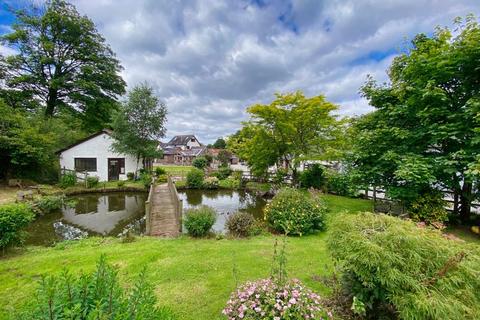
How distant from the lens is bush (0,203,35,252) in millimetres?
5945

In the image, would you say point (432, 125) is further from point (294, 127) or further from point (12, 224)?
point (12, 224)

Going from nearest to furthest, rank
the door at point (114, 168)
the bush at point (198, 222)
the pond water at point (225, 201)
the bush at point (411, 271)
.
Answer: the bush at point (411, 271)
the bush at point (198, 222)
the pond water at point (225, 201)
the door at point (114, 168)

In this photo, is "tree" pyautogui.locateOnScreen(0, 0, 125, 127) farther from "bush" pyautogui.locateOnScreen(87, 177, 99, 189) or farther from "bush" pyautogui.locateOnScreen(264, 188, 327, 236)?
"bush" pyautogui.locateOnScreen(264, 188, 327, 236)

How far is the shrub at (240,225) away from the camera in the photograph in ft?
26.0

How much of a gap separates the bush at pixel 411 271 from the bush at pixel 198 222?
215 inches

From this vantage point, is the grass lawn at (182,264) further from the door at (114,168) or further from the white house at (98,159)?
the door at (114,168)

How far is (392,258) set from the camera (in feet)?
7.84

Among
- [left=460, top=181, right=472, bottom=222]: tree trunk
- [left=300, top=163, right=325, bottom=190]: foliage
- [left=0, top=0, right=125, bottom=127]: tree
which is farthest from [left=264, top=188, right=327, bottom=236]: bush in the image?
[left=0, top=0, right=125, bottom=127]: tree

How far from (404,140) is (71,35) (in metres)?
30.3

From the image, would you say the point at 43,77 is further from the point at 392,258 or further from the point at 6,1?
the point at 392,258

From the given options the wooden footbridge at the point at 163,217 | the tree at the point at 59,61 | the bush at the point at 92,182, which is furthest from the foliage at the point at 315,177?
the tree at the point at 59,61

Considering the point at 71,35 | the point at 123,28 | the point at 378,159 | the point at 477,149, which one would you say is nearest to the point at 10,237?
the point at 123,28

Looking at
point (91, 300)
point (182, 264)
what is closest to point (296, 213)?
point (182, 264)

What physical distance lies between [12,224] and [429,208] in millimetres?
12914
